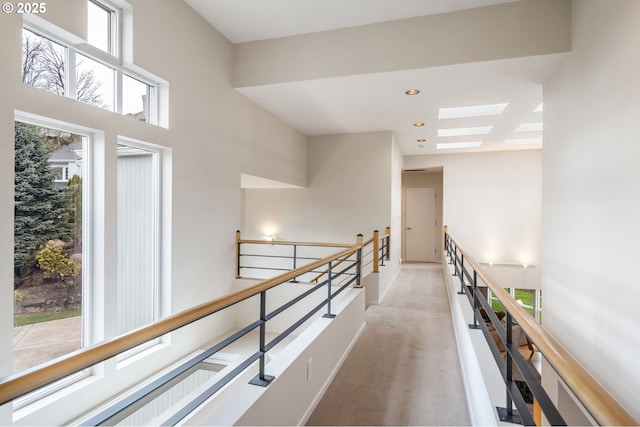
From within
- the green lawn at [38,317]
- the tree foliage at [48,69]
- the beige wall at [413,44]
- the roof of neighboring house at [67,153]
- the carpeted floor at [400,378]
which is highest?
the beige wall at [413,44]

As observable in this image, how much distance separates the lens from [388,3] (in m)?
3.41

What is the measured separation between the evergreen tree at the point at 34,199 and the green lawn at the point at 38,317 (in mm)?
341

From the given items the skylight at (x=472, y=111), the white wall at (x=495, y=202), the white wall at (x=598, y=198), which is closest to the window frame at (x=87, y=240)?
the white wall at (x=598, y=198)

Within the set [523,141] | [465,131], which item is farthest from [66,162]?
[523,141]

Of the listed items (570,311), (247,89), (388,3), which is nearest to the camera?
(570,311)

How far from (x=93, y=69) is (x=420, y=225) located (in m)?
9.39

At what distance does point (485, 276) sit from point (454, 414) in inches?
40.6

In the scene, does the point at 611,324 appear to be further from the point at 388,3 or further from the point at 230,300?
the point at 388,3

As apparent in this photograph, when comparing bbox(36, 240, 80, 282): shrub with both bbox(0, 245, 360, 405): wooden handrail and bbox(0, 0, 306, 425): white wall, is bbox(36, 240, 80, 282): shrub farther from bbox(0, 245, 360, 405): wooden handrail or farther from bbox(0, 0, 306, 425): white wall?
bbox(0, 245, 360, 405): wooden handrail

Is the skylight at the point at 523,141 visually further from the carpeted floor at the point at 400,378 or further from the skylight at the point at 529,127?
the carpeted floor at the point at 400,378

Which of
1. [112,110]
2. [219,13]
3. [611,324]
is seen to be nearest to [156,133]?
[112,110]

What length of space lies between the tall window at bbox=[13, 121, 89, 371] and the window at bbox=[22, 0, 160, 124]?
1.12 feet

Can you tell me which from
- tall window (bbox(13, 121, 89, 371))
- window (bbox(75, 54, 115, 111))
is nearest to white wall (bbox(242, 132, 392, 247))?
window (bbox(75, 54, 115, 111))

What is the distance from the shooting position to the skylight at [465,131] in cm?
626
